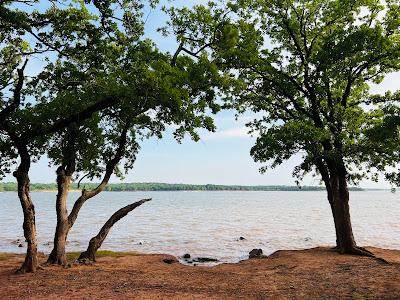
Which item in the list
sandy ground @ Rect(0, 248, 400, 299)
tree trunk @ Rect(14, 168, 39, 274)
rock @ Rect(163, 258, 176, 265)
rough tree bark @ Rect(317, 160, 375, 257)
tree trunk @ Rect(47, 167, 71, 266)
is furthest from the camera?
rough tree bark @ Rect(317, 160, 375, 257)

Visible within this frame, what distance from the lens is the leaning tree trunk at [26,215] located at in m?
18.3

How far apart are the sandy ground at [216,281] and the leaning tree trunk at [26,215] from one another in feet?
2.14

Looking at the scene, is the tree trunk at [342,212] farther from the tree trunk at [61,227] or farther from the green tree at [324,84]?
the tree trunk at [61,227]

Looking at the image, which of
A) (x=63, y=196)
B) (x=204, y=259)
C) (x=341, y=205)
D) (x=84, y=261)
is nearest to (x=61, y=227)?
(x=63, y=196)

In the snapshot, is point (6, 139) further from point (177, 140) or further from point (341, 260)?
point (341, 260)

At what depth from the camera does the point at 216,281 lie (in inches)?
675

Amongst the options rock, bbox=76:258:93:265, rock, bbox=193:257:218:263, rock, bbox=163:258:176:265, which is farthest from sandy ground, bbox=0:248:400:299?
rock, bbox=193:257:218:263

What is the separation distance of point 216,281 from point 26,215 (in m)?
9.49

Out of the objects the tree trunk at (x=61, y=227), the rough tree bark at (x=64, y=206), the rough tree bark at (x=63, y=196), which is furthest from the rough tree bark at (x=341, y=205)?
the tree trunk at (x=61, y=227)

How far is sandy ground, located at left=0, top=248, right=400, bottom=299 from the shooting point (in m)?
14.1

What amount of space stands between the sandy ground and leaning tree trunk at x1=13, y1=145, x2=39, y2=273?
2.14 feet

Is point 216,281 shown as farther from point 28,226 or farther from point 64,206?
point 64,206

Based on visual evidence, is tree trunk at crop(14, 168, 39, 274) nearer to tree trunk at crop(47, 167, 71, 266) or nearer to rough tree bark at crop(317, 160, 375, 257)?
tree trunk at crop(47, 167, 71, 266)

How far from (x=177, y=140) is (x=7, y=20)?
898 centimetres
